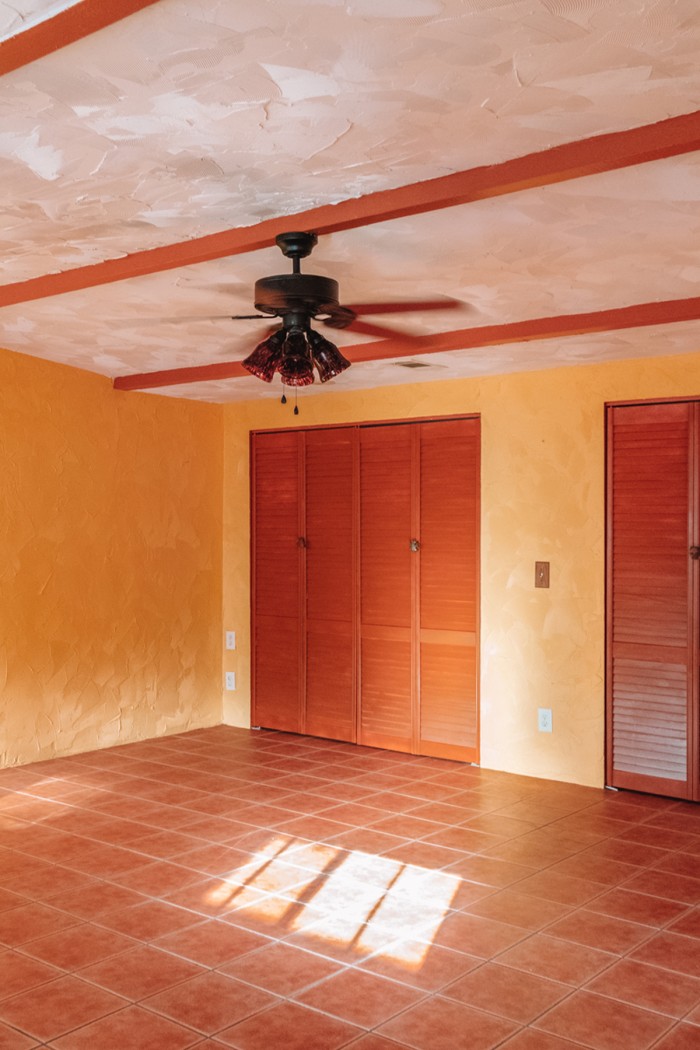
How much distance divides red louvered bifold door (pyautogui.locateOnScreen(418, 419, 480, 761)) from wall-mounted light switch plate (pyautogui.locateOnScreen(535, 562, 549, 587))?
0.39 metres

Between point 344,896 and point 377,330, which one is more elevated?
point 377,330

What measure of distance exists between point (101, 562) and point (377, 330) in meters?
2.43

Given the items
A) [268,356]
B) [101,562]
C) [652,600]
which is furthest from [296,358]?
[101,562]

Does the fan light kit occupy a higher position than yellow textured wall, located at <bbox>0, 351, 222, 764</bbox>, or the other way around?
the fan light kit

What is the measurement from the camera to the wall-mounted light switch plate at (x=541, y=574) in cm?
542

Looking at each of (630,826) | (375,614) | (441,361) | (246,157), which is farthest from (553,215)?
(375,614)

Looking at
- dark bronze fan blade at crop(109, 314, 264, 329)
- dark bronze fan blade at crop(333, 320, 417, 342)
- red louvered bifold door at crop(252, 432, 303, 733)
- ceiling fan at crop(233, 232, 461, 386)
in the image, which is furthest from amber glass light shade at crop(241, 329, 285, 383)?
red louvered bifold door at crop(252, 432, 303, 733)

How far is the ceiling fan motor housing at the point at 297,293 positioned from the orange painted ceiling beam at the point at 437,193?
19cm

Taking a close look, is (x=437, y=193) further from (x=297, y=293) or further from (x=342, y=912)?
(x=342, y=912)

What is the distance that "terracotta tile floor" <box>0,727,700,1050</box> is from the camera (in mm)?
2676

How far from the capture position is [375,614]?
6145 mm

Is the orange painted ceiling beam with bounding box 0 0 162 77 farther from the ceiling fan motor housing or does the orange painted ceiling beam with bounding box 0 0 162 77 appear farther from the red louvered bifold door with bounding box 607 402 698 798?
the red louvered bifold door with bounding box 607 402 698 798

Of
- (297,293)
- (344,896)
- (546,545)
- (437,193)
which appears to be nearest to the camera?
(437,193)

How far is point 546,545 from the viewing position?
5.43m
